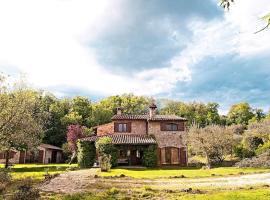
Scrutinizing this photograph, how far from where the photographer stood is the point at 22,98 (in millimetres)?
26438

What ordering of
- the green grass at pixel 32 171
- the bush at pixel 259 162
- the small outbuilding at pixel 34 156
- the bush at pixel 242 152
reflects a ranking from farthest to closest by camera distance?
the small outbuilding at pixel 34 156 → the bush at pixel 242 152 → the bush at pixel 259 162 → the green grass at pixel 32 171

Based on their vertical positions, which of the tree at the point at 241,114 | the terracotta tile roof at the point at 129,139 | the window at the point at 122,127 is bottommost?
the terracotta tile roof at the point at 129,139

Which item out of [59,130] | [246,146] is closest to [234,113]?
[246,146]

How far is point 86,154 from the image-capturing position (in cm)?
3859

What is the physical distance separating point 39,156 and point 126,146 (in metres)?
22.4

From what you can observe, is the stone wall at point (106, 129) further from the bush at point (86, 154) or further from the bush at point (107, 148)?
the bush at point (107, 148)

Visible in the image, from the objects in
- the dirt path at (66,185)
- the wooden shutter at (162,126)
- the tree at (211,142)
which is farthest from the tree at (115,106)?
the dirt path at (66,185)

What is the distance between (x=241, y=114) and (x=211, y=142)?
4198 cm

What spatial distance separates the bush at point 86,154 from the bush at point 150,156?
6300 mm

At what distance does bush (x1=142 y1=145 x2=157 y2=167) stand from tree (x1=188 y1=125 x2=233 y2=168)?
4.74 meters

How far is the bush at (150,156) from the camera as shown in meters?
38.1

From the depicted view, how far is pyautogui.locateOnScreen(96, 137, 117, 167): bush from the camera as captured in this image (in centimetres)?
3609

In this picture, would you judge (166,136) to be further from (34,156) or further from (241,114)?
(241,114)

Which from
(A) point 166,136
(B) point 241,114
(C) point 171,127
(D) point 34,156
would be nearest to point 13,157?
(D) point 34,156
